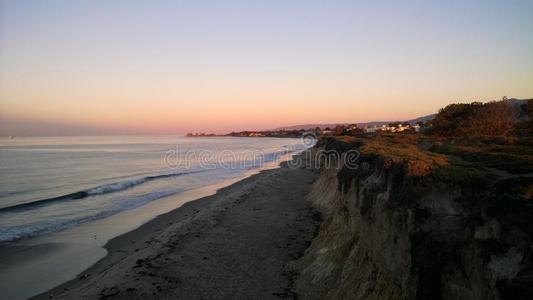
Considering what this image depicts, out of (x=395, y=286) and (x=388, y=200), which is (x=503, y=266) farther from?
(x=388, y=200)

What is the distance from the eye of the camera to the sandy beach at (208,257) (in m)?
10.4

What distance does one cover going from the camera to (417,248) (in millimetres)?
6398

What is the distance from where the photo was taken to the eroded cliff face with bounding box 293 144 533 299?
196 inches

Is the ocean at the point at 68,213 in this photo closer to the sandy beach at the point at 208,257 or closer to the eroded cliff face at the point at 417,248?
the sandy beach at the point at 208,257

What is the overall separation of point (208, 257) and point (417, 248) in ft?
27.9

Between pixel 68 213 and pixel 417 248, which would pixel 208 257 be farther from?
pixel 68 213

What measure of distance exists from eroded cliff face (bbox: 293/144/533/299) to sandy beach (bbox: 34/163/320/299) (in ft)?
6.01

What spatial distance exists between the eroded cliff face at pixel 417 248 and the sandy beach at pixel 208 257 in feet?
6.01

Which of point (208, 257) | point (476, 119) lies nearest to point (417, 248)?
point (208, 257)

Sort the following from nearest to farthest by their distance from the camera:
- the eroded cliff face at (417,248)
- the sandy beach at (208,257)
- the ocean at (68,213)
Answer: the eroded cliff face at (417,248) → the sandy beach at (208,257) → the ocean at (68,213)

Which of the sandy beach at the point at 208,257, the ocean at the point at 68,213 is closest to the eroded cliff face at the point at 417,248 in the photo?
the sandy beach at the point at 208,257

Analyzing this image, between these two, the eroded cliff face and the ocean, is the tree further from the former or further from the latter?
the eroded cliff face

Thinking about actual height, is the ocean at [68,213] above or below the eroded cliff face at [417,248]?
below

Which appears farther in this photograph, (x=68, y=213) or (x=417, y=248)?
(x=68, y=213)
